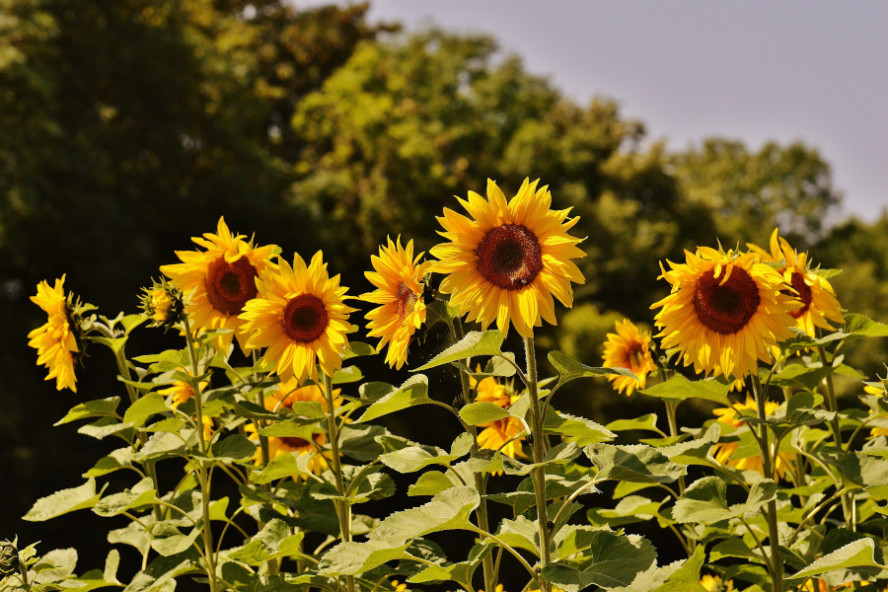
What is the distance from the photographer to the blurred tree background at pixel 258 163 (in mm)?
12375

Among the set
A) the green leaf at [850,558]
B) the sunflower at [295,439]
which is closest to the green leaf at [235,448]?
the sunflower at [295,439]

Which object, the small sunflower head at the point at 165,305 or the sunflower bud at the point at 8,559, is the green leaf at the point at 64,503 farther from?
the small sunflower head at the point at 165,305

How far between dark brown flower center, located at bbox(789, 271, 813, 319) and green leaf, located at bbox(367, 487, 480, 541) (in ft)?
3.49

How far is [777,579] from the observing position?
2039 mm

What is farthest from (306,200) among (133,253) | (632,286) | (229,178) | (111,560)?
(111,560)

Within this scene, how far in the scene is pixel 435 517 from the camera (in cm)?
176

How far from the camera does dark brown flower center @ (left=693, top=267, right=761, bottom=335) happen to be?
2096 millimetres

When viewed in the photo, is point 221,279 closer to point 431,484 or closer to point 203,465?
point 203,465

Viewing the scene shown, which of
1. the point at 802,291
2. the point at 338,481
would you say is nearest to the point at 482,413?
the point at 338,481

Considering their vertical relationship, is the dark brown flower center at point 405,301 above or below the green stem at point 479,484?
above

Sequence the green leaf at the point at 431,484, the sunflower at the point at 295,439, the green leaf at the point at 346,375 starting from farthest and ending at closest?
the sunflower at the point at 295,439
the green leaf at the point at 346,375
the green leaf at the point at 431,484

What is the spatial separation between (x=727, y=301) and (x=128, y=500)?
4.98 feet

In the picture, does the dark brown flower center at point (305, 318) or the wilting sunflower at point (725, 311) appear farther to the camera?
the dark brown flower center at point (305, 318)

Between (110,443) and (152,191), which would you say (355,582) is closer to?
(110,443)
